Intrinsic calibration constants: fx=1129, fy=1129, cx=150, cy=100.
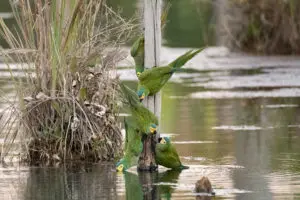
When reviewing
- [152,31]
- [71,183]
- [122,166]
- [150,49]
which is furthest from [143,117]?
[71,183]

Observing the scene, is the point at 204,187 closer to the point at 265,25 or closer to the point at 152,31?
the point at 152,31

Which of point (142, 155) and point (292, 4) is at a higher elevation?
point (292, 4)

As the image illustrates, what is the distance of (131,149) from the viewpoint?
35.3 ft

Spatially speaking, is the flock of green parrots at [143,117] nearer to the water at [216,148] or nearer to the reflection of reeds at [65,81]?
the water at [216,148]

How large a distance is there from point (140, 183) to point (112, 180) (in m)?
0.37

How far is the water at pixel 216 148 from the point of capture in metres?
9.74

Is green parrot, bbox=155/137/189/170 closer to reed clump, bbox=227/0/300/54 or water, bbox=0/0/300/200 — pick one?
water, bbox=0/0/300/200

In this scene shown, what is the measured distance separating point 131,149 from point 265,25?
14.4 metres

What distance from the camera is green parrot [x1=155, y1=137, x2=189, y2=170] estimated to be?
10.7 metres

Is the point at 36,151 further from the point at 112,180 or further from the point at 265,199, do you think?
the point at 265,199

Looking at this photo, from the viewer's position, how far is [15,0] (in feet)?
37.1

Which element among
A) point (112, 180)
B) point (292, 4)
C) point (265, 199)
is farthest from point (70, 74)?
point (292, 4)

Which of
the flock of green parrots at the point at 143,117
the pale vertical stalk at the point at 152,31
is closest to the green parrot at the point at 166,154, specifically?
the flock of green parrots at the point at 143,117

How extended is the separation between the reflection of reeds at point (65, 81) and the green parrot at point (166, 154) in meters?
0.82
